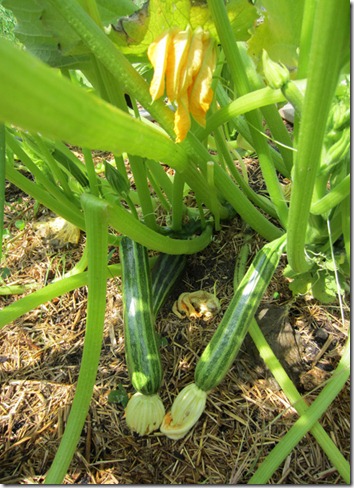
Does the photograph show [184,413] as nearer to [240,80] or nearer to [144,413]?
[144,413]

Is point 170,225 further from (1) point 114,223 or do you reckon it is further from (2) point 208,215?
(1) point 114,223

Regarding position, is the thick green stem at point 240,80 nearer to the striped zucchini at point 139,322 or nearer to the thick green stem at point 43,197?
the striped zucchini at point 139,322

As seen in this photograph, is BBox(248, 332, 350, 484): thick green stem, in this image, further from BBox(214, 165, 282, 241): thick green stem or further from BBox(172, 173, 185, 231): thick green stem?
BBox(172, 173, 185, 231): thick green stem

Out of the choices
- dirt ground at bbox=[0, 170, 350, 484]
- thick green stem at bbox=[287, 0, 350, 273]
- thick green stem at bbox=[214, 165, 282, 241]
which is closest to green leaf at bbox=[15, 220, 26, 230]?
dirt ground at bbox=[0, 170, 350, 484]

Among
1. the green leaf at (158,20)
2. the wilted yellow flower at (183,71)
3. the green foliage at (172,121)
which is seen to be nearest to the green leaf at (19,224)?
the green foliage at (172,121)

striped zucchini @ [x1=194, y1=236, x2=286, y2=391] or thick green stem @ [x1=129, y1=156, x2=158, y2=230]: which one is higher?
thick green stem @ [x1=129, y1=156, x2=158, y2=230]
